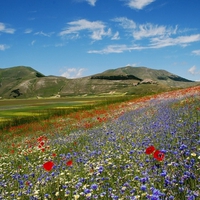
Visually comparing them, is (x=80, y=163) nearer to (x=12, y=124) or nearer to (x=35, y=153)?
Answer: (x=35, y=153)

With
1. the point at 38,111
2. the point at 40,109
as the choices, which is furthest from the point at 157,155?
the point at 40,109

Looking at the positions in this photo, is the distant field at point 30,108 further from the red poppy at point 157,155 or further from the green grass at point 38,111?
the red poppy at point 157,155

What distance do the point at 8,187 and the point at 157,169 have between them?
14.8 ft

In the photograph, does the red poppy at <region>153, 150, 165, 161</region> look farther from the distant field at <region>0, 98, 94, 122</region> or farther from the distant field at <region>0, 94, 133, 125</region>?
the distant field at <region>0, 98, 94, 122</region>

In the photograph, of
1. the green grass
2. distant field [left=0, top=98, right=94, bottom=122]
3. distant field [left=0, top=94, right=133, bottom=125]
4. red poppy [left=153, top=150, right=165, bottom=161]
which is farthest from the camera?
distant field [left=0, top=98, right=94, bottom=122]

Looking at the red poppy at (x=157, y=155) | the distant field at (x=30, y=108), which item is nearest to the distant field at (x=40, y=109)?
the distant field at (x=30, y=108)

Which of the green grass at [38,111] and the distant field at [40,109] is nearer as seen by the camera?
the green grass at [38,111]

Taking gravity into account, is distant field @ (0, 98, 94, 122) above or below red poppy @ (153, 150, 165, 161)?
below

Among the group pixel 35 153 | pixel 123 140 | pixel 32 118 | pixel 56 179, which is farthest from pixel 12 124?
pixel 56 179

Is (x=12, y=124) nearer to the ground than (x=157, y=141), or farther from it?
nearer to the ground

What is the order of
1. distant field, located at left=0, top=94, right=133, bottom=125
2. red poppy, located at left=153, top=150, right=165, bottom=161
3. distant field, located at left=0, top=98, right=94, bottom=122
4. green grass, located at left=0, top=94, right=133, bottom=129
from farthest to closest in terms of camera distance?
1. distant field, located at left=0, top=98, right=94, bottom=122
2. distant field, located at left=0, top=94, right=133, bottom=125
3. green grass, located at left=0, top=94, right=133, bottom=129
4. red poppy, located at left=153, top=150, right=165, bottom=161

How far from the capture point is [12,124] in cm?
3350

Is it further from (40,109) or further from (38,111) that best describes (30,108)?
(38,111)

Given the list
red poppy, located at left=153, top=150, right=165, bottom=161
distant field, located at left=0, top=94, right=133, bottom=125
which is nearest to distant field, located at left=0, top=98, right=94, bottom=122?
distant field, located at left=0, top=94, right=133, bottom=125
